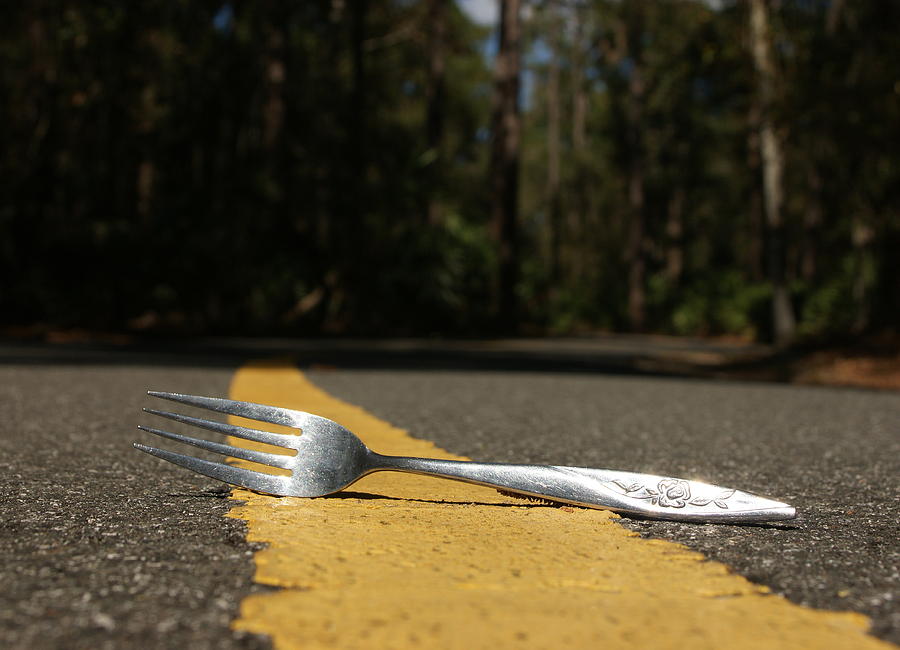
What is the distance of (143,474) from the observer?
91.1 inches

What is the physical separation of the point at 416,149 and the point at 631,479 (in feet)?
54.6

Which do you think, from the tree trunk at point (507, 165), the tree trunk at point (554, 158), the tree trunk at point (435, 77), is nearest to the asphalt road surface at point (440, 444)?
the tree trunk at point (507, 165)

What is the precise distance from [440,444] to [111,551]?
1706 millimetres

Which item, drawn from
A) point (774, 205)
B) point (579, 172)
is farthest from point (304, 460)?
point (579, 172)

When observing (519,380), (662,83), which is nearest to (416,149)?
(519,380)

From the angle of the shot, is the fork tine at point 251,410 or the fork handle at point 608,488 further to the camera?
the fork tine at point 251,410

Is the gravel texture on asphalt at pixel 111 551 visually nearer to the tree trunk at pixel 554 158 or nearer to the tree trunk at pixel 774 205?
the tree trunk at pixel 774 205

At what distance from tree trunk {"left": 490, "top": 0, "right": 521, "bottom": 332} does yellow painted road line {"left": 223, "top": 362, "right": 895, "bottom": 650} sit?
15865 mm

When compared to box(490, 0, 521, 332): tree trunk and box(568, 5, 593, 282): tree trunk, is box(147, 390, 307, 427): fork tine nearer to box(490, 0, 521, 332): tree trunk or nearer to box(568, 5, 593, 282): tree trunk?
box(490, 0, 521, 332): tree trunk

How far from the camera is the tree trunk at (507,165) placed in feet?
58.6

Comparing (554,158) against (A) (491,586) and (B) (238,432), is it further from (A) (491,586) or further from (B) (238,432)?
(A) (491,586)

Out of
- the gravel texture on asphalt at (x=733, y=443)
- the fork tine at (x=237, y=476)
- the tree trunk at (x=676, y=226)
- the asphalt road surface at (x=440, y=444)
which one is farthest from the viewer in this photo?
the tree trunk at (x=676, y=226)

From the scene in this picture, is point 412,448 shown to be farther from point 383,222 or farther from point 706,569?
point 383,222

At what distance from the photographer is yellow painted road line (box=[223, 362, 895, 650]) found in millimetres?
1135
